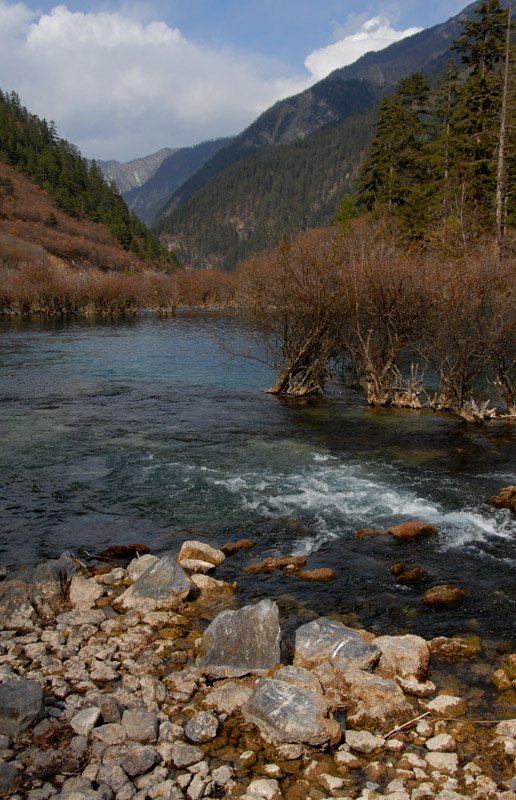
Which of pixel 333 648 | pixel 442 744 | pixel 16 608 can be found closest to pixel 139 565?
pixel 16 608

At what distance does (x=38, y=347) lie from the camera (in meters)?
34.4

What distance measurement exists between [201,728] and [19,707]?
149 centimetres

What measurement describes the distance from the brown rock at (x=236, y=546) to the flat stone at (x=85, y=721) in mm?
3865

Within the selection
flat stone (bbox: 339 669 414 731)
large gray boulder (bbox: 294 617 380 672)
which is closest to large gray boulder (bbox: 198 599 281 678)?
large gray boulder (bbox: 294 617 380 672)

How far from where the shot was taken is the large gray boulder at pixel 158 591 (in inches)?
262

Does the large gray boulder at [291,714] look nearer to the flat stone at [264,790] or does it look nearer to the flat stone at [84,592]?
the flat stone at [264,790]

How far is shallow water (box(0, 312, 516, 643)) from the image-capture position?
24.0 ft

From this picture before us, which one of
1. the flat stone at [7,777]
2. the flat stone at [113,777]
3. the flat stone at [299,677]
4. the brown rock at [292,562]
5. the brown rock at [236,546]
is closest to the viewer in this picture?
the flat stone at [7,777]

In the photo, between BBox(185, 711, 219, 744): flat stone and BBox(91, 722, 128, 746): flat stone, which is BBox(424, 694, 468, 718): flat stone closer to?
BBox(185, 711, 219, 744): flat stone

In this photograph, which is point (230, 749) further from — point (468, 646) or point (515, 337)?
point (515, 337)

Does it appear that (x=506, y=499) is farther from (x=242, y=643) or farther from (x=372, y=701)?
(x=242, y=643)

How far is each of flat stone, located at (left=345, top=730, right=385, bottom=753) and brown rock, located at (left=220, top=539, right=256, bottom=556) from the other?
13.1 feet

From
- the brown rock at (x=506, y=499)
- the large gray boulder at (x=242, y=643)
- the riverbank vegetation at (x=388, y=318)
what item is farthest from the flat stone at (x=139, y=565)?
the riverbank vegetation at (x=388, y=318)

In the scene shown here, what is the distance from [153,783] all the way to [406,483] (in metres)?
8.42
